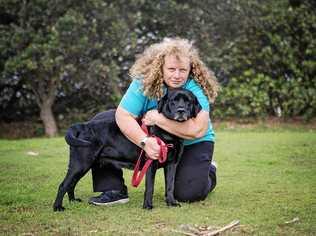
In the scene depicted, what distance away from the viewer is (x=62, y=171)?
20.9 ft

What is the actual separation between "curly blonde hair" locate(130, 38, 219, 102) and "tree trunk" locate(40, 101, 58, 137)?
6.28 meters

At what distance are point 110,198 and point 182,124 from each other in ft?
2.87

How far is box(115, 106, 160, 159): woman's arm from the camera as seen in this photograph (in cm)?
443

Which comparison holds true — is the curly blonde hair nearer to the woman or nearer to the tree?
the woman

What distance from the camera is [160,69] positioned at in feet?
15.3

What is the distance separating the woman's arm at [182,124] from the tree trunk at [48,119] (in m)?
6.56

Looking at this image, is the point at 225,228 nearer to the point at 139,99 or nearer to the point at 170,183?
the point at 170,183

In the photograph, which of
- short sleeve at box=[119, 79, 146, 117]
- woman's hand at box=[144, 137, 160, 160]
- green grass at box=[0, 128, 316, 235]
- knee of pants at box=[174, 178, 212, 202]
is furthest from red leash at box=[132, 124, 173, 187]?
knee of pants at box=[174, 178, 212, 202]

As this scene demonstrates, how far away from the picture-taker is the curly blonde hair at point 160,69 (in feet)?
15.1

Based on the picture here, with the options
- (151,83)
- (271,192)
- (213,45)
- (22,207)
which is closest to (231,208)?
(271,192)

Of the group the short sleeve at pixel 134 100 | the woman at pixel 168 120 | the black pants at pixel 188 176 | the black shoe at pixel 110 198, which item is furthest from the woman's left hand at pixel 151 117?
the black shoe at pixel 110 198

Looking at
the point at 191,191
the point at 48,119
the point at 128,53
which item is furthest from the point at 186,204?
the point at 48,119

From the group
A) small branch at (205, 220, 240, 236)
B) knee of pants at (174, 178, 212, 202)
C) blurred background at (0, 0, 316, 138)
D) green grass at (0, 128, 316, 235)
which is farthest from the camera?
blurred background at (0, 0, 316, 138)

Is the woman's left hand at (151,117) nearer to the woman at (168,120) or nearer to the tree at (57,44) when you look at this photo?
the woman at (168,120)
